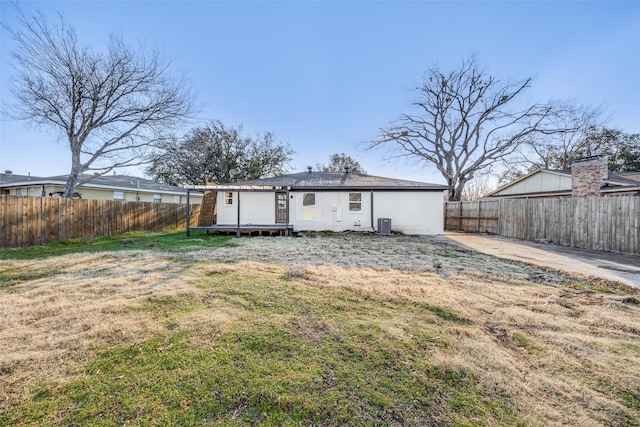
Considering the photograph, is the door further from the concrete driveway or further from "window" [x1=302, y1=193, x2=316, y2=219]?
the concrete driveway

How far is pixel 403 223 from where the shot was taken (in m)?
12.9

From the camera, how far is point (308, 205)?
518 inches

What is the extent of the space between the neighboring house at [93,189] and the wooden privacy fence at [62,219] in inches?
142

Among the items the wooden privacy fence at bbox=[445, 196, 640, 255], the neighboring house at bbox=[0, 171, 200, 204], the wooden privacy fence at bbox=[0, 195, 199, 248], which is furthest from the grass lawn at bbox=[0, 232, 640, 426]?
the neighboring house at bbox=[0, 171, 200, 204]

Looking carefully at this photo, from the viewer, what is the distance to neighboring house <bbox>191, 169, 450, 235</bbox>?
506 inches

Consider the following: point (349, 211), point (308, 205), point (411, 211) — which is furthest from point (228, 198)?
point (411, 211)

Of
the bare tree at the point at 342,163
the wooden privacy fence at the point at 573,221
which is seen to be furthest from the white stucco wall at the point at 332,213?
the bare tree at the point at 342,163

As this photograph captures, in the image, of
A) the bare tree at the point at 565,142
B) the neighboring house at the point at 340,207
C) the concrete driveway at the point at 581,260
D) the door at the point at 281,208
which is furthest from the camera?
the bare tree at the point at 565,142

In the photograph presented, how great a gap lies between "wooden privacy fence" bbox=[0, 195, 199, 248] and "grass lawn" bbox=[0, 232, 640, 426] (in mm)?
5444

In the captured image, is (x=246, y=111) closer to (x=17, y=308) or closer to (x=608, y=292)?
(x=17, y=308)

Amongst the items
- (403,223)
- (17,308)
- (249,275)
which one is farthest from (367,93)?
(17,308)

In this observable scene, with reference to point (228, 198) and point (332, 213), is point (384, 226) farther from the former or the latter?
point (228, 198)

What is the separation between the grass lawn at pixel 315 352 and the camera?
1766 mm

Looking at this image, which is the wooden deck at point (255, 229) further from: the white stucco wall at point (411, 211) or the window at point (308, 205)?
the white stucco wall at point (411, 211)
